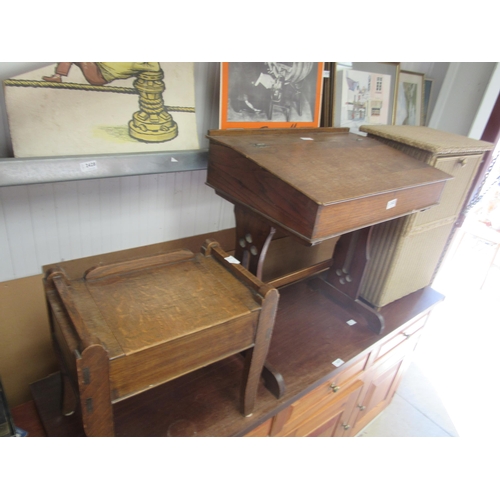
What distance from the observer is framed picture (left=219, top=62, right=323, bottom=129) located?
1.08 meters

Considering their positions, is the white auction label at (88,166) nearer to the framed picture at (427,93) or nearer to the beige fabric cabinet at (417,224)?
the beige fabric cabinet at (417,224)

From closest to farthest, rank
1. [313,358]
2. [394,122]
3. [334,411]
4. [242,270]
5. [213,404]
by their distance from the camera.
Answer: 1. [242,270]
2. [213,404]
3. [313,358]
4. [334,411]
5. [394,122]

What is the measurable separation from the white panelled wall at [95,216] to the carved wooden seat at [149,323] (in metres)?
0.27

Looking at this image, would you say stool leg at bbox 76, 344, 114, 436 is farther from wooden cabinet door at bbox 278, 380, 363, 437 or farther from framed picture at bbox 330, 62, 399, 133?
framed picture at bbox 330, 62, 399, 133

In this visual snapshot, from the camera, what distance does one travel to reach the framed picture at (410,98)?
5.82 feet

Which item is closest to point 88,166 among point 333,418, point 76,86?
point 76,86

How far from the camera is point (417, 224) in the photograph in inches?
54.3

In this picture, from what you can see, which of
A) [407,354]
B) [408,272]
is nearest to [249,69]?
[408,272]

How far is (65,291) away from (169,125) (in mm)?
530

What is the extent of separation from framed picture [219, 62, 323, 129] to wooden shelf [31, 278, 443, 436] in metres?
0.73

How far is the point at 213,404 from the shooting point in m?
1.04

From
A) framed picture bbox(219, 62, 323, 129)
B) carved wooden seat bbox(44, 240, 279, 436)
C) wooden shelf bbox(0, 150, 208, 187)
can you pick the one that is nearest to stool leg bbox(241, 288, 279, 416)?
carved wooden seat bbox(44, 240, 279, 436)

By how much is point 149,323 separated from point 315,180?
49 centimetres

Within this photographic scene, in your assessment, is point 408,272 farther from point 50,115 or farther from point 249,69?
point 50,115
